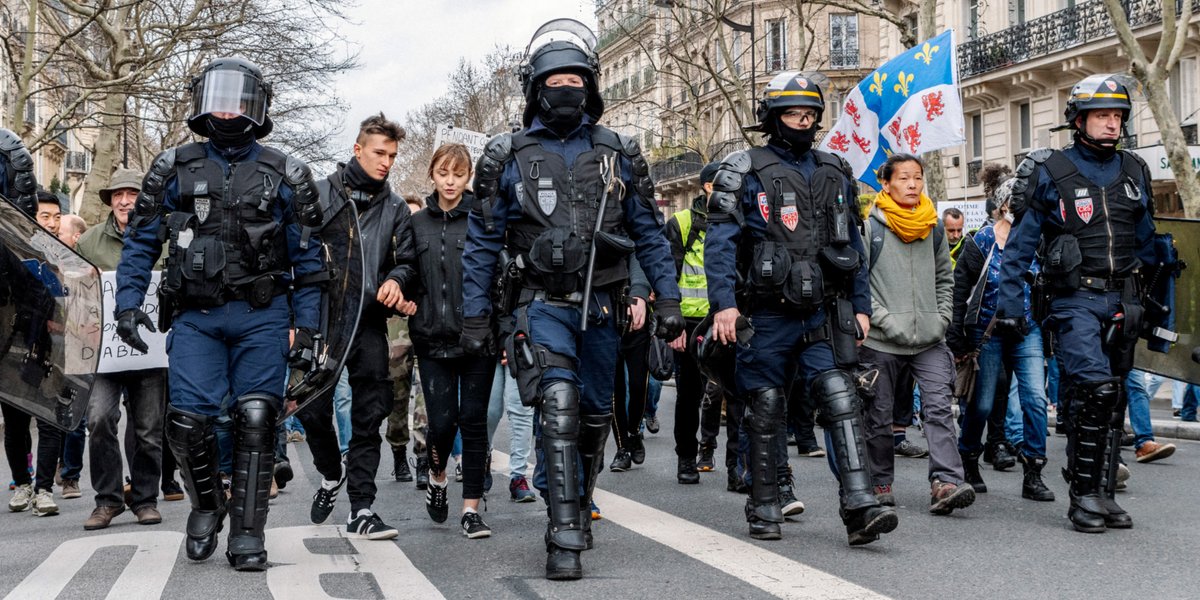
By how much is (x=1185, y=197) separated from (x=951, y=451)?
10264 millimetres

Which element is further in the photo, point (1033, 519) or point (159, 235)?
point (1033, 519)

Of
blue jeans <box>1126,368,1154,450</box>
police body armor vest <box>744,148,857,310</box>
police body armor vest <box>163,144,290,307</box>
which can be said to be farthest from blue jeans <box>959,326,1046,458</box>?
police body armor vest <box>163,144,290,307</box>

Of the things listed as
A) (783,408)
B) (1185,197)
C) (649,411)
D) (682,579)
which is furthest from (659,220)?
(1185,197)

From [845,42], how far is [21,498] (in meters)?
42.2

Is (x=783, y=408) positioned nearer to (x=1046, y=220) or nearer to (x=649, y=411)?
(x=1046, y=220)

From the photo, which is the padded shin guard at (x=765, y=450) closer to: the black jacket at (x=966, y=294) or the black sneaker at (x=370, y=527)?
the black sneaker at (x=370, y=527)

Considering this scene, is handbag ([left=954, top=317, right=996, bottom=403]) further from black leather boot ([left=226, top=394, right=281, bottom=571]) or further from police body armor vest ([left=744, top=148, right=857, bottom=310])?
black leather boot ([left=226, top=394, right=281, bottom=571])

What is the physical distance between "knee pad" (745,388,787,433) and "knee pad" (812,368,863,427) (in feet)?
0.70

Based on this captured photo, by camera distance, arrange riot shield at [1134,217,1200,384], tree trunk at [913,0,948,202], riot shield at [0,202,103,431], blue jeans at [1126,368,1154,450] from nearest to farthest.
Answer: riot shield at [0,202,103,431], riot shield at [1134,217,1200,384], blue jeans at [1126,368,1154,450], tree trunk at [913,0,948,202]

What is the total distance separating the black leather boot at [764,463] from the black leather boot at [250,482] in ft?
6.90

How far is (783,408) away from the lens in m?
6.29

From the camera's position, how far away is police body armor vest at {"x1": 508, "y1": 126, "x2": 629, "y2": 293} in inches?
225

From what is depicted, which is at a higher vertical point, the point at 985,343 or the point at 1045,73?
the point at 1045,73

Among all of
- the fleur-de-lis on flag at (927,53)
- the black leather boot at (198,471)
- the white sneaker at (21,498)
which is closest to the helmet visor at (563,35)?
the black leather boot at (198,471)
